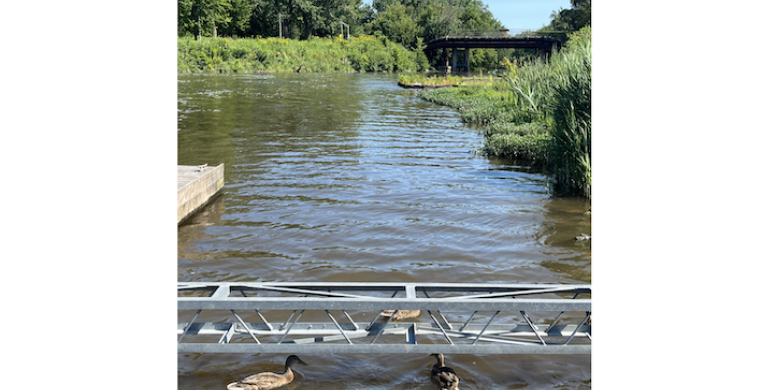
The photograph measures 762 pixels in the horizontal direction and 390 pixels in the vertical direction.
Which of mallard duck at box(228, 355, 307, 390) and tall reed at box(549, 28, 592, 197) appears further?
tall reed at box(549, 28, 592, 197)

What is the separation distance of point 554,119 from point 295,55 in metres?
46.9

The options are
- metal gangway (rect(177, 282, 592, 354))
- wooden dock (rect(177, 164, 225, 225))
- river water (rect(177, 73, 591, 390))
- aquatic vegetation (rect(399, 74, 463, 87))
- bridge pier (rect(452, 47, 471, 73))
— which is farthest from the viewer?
bridge pier (rect(452, 47, 471, 73))

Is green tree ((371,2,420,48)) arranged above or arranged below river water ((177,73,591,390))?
above

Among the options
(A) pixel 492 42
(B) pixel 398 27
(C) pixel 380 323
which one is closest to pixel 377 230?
(C) pixel 380 323

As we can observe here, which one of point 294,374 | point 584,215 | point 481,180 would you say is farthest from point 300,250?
point 481,180

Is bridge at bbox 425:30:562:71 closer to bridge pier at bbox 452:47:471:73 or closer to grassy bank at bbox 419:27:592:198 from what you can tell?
bridge pier at bbox 452:47:471:73

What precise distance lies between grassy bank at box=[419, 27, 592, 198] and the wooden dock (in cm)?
555

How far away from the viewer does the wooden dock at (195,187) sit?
7.73 metres

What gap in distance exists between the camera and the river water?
419 cm

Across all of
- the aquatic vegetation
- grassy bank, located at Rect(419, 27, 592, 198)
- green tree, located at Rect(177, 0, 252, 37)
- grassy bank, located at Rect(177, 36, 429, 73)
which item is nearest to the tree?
grassy bank, located at Rect(177, 36, 429, 73)

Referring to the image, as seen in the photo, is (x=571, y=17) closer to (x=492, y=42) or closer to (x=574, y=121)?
(x=492, y=42)
